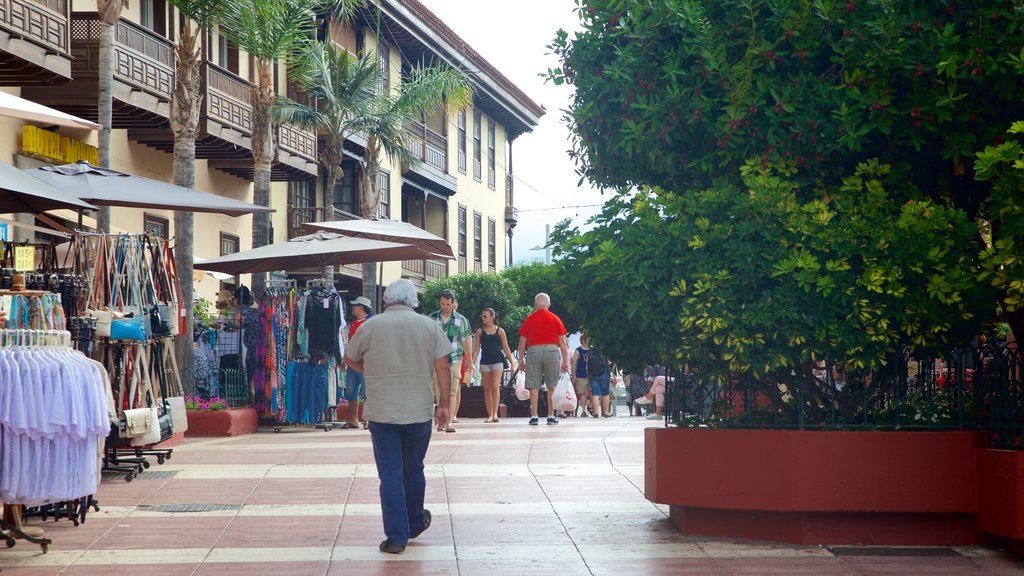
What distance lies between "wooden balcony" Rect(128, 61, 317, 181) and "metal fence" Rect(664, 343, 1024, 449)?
16.4m

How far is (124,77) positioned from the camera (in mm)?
20422

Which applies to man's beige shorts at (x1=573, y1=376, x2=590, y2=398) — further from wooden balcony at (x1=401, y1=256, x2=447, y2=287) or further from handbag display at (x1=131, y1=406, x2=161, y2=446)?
handbag display at (x1=131, y1=406, x2=161, y2=446)

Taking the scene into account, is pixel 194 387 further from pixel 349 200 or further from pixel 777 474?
pixel 349 200

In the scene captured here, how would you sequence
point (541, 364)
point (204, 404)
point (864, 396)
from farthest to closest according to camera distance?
point (541, 364) → point (204, 404) → point (864, 396)

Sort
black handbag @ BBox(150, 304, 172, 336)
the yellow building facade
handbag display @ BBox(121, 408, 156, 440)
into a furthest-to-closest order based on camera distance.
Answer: the yellow building facade
black handbag @ BBox(150, 304, 172, 336)
handbag display @ BBox(121, 408, 156, 440)

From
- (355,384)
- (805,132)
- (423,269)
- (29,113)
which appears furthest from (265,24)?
(423,269)

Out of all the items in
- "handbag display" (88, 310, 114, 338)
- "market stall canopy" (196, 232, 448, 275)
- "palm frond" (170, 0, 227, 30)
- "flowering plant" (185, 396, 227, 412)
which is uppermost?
"palm frond" (170, 0, 227, 30)

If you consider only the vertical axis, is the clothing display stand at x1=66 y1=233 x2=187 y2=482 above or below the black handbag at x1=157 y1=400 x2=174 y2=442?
above

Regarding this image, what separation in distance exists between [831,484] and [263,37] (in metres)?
15.0

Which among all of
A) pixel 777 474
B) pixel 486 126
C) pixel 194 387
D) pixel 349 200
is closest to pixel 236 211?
pixel 194 387

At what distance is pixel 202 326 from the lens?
726 inches

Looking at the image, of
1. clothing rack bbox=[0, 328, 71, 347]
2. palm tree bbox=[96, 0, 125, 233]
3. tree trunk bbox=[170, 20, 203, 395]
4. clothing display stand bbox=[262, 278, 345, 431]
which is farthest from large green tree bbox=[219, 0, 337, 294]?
clothing rack bbox=[0, 328, 71, 347]

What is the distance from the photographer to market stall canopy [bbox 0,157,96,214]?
8211mm

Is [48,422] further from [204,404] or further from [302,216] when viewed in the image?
[302,216]
